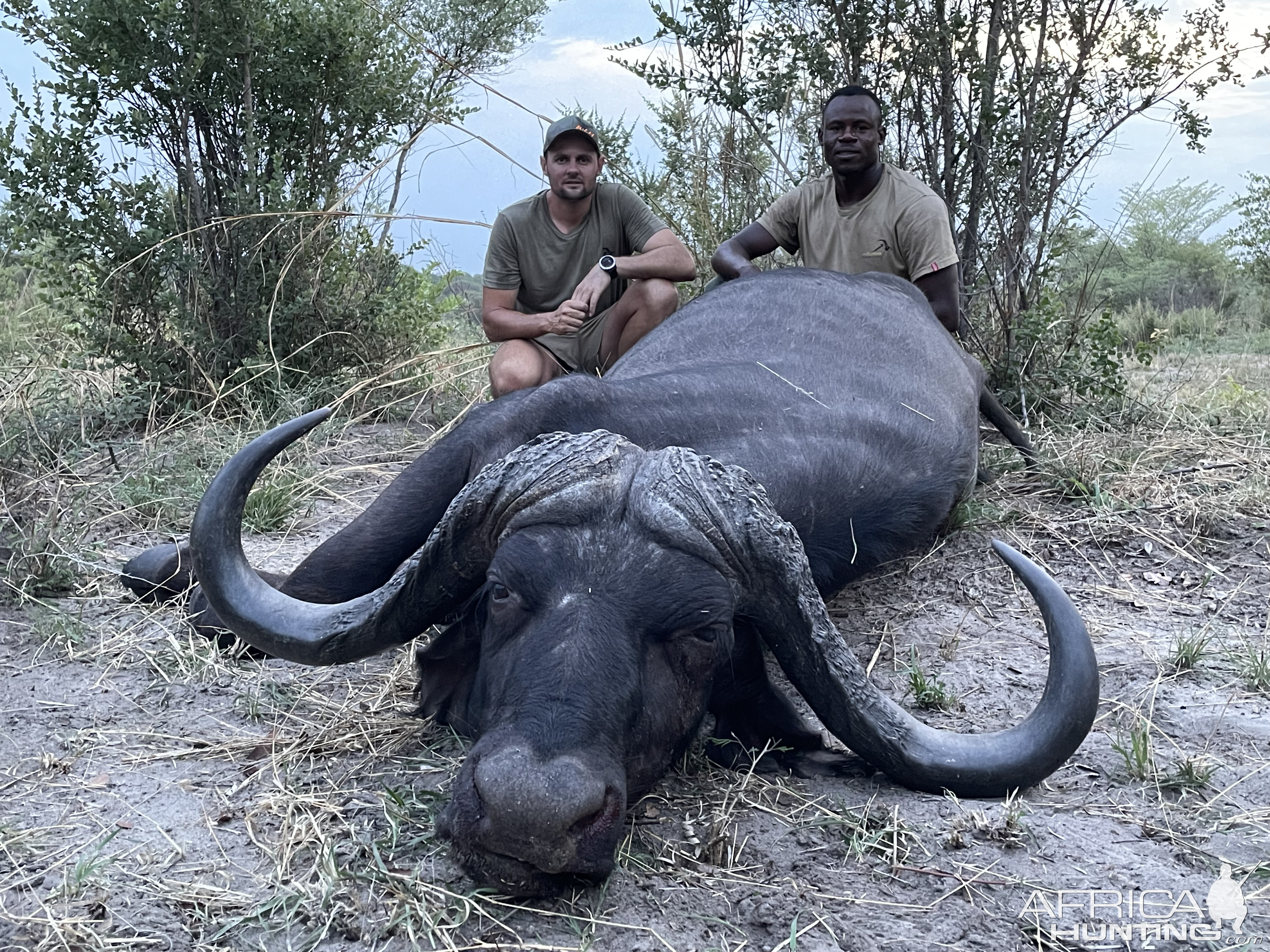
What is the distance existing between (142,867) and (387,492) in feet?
4.36

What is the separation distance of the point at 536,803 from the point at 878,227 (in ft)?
15.0

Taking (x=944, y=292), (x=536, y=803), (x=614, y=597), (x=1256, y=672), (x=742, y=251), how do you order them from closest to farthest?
(x=536, y=803)
(x=614, y=597)
(x=1256, y=672)
(x=944, y=292)
(x=742, y=251)

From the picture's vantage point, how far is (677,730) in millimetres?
2617

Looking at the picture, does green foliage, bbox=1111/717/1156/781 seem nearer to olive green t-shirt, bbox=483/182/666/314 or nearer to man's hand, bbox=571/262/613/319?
man's hand, bbox=571/262/613/319

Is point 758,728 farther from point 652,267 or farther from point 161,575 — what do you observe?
point 652,267

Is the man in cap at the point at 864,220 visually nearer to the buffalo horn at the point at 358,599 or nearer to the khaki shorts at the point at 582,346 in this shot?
the khaki shorts at the point at 582,346

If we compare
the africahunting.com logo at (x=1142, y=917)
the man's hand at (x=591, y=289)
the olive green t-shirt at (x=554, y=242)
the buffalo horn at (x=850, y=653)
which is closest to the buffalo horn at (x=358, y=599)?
the buffalo horn at (x=850, y=653)

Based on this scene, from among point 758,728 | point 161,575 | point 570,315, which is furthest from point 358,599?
point 570,315

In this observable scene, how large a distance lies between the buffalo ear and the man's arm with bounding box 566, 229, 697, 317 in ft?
8.94

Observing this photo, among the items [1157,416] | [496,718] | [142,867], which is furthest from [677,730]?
[1157,416]

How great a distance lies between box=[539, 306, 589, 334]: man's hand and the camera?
5172 mm

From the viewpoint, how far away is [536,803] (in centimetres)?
208

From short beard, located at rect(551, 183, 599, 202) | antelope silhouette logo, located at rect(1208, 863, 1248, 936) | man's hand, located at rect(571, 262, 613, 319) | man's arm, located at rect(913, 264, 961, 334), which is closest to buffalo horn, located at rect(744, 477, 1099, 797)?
antelope silhouette logo, located at rect(1208, 863, 1248, 936)

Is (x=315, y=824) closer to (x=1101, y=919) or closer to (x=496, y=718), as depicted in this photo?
(x=496, y=718)
